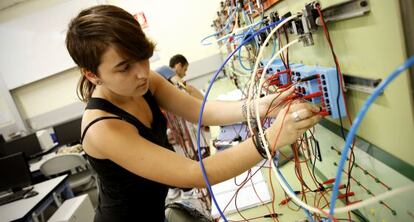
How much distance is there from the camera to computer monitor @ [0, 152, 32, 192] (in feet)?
9.20

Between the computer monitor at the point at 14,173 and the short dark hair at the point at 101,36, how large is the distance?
2468 millimetres

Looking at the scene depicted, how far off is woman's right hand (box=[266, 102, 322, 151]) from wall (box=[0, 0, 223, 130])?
3.97 metres

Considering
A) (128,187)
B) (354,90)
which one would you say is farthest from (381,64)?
(128,187)

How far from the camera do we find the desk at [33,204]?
2.29 m

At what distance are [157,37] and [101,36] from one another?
13.0 ft

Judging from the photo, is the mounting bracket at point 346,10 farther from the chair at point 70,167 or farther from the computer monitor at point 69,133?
the computer monitor at point 69,133

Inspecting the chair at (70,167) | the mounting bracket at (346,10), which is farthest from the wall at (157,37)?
the mounting bracket at (346,10)

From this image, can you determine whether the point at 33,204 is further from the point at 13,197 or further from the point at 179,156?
the point at 179,156

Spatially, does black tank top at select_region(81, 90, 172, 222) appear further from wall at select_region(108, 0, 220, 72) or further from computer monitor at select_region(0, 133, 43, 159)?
wall at select_region(108, 0, 220, 72)

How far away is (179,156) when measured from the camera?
760 millimetres

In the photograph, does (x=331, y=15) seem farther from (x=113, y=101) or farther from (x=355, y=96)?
(x=113, y=101)

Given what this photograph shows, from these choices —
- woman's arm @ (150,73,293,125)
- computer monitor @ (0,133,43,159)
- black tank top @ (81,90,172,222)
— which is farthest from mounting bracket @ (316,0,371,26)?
computer monitor @ (0,133,43,159)

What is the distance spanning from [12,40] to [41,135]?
171 cm

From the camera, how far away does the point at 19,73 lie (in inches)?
181
